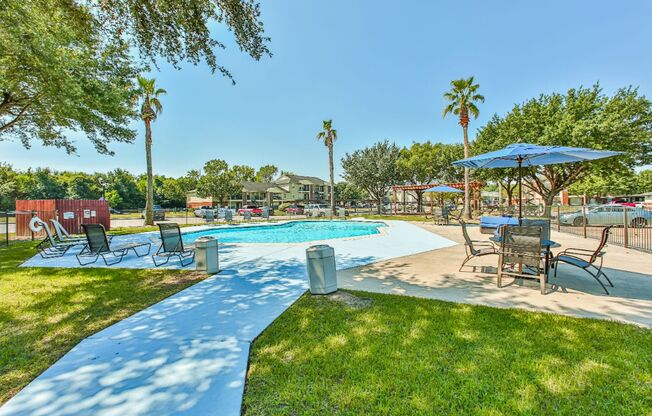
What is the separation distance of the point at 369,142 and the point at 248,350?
34.2 meters

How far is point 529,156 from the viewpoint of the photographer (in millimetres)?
6312

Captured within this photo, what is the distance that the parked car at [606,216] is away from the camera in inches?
395

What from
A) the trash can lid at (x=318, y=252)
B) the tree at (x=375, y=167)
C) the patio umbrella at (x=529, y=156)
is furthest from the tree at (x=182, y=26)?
the tree at (x=375, y=167)

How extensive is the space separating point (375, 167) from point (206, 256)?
29635 millimetres

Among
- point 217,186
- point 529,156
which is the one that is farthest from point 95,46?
point 217,186

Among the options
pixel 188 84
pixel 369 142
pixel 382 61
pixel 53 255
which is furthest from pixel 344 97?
pixel 53 255

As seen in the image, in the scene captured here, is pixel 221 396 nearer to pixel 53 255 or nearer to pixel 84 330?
pixel 84 330

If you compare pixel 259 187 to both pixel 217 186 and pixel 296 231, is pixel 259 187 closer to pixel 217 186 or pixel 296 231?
pixel 217 186

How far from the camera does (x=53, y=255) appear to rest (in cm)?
852

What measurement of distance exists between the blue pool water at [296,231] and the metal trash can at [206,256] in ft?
27.7

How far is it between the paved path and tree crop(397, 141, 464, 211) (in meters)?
31.4

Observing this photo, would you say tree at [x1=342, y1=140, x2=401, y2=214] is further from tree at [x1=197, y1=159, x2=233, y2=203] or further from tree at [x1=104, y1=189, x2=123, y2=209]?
tree at [x1=104, y1=189, x2=123, y2=209]

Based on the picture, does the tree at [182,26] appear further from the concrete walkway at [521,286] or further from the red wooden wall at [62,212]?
the red wooden wall at [62,212]

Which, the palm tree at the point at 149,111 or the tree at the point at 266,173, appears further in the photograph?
the tree at the point at 266,173
